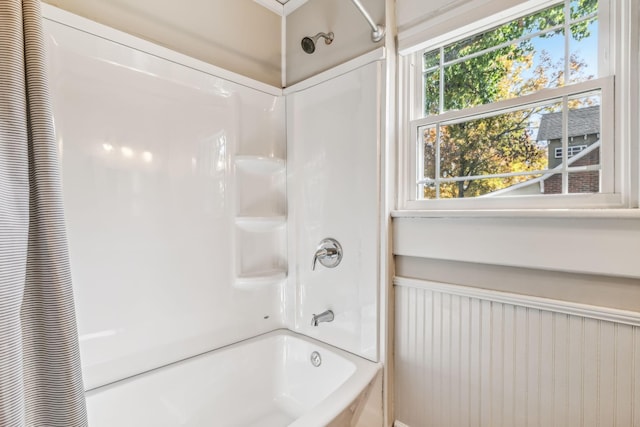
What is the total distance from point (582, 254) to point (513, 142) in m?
0.49

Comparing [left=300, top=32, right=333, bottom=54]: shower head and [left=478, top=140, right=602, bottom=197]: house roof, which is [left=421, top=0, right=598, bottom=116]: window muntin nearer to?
[left=478, top=140, right=602, bottom=197]: house roof

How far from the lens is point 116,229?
1224 millimetres

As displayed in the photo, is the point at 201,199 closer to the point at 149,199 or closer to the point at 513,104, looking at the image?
the point at 149,199

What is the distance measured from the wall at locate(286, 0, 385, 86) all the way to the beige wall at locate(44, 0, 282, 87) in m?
0.10

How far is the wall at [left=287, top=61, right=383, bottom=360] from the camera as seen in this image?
139cm

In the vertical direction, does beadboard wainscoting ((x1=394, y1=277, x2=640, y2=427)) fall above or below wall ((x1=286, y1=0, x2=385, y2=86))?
below

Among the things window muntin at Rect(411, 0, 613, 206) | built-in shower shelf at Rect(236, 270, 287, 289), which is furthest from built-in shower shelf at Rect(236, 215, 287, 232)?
window muntin at Rect(411, 0, 613, 206)

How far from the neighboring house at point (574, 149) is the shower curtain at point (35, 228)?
151 cm

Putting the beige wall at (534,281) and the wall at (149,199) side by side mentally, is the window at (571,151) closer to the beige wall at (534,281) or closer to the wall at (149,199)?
the beige wall at (534,281)

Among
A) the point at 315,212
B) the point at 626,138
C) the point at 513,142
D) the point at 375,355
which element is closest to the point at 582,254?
the point at 626,138

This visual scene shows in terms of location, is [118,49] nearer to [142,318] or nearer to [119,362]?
[142,318]

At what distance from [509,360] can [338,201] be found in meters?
0.96

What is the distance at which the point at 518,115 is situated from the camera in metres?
1.19

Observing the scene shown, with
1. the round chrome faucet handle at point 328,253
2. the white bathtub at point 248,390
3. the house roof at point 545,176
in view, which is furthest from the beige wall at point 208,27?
the white bathtub at point 248,390
